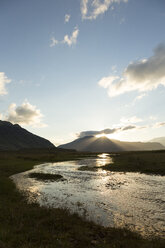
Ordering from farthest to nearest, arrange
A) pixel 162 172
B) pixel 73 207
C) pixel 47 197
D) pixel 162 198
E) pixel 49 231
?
pixel 162 172, pixel 47 197, pixel 162 198, pixel 73 207, pixel 49 231

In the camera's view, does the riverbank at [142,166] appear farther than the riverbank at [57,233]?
Yes

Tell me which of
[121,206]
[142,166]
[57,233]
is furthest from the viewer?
[142,166]

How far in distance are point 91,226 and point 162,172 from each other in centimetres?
3415

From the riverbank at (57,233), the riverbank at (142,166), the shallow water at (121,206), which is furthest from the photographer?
the riverbank at (142,166)

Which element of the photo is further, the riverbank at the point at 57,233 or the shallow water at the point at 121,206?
the shallow water at the point at 121,206

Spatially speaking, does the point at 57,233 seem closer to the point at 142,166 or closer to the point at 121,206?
the point at 121,206

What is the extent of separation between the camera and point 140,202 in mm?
19391

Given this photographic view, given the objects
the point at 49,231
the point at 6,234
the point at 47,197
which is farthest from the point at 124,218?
the point at 47,197

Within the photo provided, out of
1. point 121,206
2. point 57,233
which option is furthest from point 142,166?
point 57,233

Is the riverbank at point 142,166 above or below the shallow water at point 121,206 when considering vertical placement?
above

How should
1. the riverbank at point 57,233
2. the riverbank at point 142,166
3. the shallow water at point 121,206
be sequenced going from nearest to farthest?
the riverbank at point 57,233 < the shallow water at point 121,206 < the riverbank at point 142,166

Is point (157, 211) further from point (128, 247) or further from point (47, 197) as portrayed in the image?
point (47, 197)

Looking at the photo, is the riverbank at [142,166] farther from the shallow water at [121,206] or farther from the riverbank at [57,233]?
the riverbank at [57,233]

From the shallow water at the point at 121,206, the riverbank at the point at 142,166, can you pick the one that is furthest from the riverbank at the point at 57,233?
the riverbank at the point at 142,166
